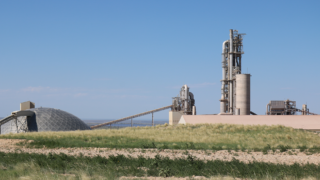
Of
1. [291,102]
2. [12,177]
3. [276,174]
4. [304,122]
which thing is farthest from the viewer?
[291,102]

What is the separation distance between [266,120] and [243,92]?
1180 centimetres

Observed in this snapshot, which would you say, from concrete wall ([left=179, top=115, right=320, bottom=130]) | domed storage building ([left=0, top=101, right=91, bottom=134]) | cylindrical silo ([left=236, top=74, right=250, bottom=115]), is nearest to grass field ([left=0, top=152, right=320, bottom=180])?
concrete wall ([left=179, top=115, right=320, bottom=130])

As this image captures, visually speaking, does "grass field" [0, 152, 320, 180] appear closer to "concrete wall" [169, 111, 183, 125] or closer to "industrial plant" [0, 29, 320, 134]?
"industrial plant" [0, 29, 320, 134]

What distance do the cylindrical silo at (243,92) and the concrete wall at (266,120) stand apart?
402 inches

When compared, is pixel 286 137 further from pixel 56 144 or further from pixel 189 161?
pixel 56 144

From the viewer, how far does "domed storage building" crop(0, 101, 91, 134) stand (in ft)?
208

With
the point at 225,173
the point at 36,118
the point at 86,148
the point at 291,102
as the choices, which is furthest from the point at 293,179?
the point at 36,118

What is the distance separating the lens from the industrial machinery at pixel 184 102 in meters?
75.4

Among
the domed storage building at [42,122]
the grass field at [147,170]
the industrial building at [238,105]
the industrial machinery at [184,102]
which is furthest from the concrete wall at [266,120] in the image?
the grass field at [147,170]

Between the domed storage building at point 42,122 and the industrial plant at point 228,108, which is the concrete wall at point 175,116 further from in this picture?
the domed storage building at point 42,122

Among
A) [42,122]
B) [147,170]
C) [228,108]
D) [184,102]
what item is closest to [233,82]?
[228,108]

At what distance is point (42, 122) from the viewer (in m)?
64.3

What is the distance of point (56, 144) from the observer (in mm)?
27953

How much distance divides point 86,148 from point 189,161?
1128cm
